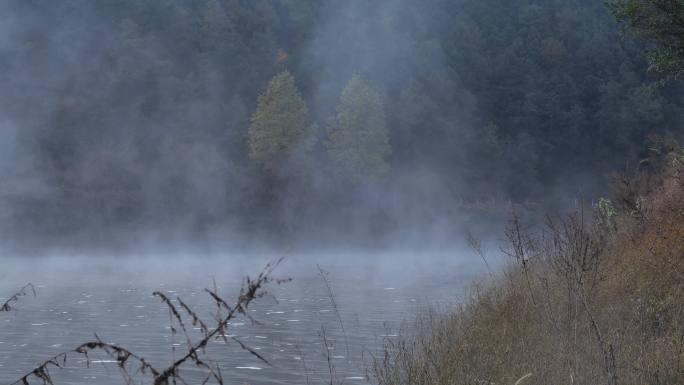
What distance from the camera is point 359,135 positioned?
6084cm

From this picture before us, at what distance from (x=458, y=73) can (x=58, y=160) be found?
36.7m

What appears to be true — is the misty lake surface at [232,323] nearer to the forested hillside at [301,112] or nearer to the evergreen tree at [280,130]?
the forested hillside at [301,112]

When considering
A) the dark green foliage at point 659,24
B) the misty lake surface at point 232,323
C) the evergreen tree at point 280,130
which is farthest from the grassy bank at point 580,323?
the evergreen tree at point 280,130

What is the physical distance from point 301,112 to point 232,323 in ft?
140

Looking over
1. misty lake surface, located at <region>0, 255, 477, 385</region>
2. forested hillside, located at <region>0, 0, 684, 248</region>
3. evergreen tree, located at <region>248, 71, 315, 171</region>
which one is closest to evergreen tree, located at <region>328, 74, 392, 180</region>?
forested hillside, located at <region>0, 0, 684, 248</region>

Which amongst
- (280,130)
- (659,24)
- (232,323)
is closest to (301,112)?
(280,130)

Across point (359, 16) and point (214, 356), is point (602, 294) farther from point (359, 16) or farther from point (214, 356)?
point (359, 16)

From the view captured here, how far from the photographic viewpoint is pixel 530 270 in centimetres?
1295

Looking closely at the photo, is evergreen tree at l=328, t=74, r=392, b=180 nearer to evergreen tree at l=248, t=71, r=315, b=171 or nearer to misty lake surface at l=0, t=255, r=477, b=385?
evergreen tree at l=248, t=71, r=315, b=171

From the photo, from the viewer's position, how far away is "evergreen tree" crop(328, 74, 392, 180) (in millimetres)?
60656

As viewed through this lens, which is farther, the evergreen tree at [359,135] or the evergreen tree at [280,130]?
the evergreen tree at [359,135]

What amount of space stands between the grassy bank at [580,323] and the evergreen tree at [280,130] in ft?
154

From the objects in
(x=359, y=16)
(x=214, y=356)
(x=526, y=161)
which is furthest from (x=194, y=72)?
(x=214, y=356)

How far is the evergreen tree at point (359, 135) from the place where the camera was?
60.7 metres
